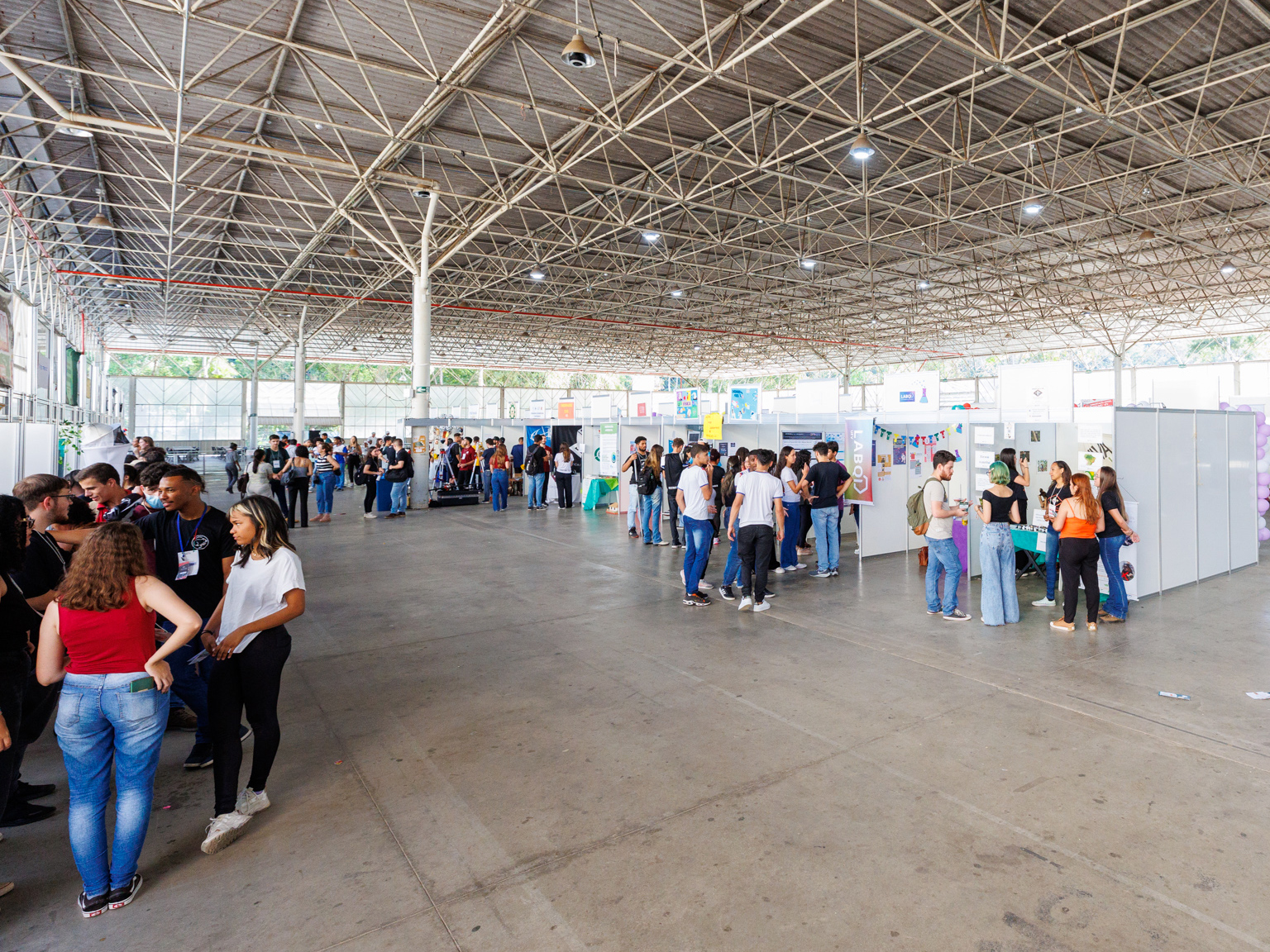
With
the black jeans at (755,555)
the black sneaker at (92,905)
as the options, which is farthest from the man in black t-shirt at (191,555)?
the black jeans at (755,555)

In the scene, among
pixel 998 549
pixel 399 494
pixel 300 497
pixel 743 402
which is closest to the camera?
pixel 998 549

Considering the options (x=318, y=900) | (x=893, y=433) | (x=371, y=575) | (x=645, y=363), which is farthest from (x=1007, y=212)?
(x=645, y=363)

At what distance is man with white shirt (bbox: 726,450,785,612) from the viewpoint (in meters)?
6.50

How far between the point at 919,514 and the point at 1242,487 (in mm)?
5215

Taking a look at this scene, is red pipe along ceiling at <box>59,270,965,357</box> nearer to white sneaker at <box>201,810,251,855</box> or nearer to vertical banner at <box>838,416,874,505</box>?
vertical banner at <box>838,416,874,505</box>

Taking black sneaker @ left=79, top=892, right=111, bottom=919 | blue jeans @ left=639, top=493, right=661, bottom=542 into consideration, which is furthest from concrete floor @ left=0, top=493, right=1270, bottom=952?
blue jeans @ left=639, top=493, right=661, bottom=542

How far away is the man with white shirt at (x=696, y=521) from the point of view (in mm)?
6840

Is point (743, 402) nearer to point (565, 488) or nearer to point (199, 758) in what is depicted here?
point (565, 488)

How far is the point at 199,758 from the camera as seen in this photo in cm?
363

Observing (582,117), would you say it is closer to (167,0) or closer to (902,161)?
(167,0)

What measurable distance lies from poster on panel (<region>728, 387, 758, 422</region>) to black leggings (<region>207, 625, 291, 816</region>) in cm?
1014

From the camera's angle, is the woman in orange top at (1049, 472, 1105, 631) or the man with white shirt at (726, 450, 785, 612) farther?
the man with white shirt at (726, 450, 785, 612)

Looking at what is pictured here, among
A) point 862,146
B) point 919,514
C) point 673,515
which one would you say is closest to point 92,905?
point 919,514

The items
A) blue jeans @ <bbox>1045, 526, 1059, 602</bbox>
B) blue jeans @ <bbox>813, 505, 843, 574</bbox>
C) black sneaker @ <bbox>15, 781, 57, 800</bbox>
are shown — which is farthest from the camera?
blue jeans @ <bbox>813, 505, 843, 574</bbox>
